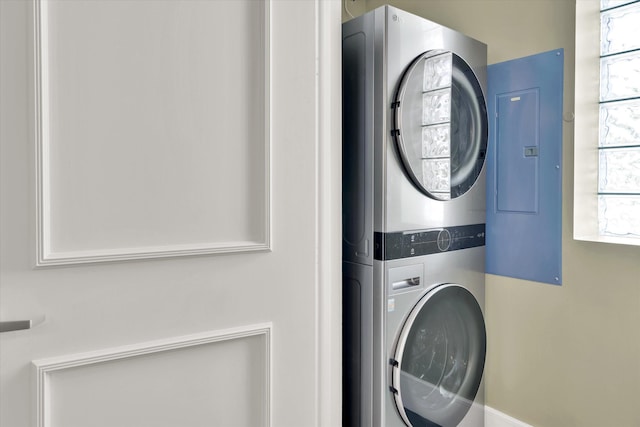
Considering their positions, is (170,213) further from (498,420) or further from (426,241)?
(498,420)

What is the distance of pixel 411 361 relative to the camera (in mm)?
1463

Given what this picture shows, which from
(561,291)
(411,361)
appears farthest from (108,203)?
(561,291)

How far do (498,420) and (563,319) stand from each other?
559mm

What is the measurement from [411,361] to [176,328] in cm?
85

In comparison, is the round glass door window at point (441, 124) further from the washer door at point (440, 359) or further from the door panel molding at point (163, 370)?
the door panel molding at point (163, 370)

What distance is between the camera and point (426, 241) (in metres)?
1.52

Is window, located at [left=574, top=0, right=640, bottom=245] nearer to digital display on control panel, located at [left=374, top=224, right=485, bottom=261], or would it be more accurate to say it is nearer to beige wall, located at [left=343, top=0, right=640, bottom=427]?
Answer: beige wall, located at [left=343, top=0, right=640, bottom=427]

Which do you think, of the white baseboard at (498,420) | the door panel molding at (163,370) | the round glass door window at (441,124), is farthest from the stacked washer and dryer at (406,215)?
the door panel molding at (163,370)

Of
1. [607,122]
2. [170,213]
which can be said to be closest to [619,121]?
[607,122]

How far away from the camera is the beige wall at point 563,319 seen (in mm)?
1553

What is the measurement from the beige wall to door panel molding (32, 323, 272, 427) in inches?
49.6

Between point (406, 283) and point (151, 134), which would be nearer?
point (151, 134)

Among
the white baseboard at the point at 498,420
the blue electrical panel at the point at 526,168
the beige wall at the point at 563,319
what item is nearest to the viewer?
the beige wall at the point at 563,319

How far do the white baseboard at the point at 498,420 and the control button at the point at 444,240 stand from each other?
0.88 metres
